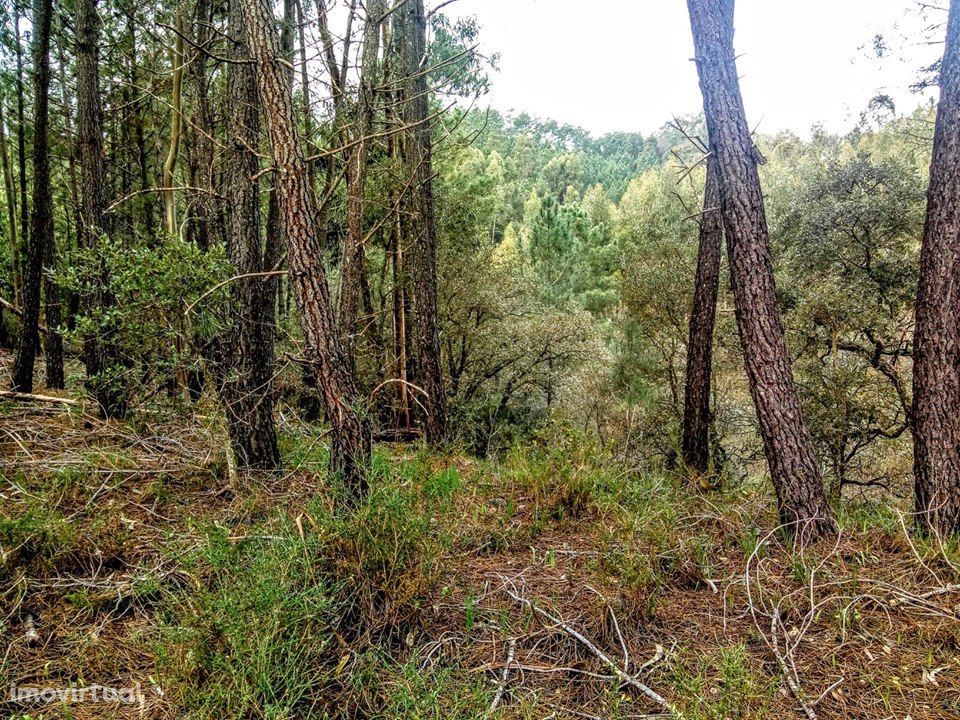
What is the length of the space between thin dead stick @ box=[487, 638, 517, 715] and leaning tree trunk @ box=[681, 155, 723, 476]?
4797mm

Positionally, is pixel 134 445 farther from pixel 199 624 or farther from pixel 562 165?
pixel 562 165

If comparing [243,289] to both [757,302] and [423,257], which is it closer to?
[423,257]

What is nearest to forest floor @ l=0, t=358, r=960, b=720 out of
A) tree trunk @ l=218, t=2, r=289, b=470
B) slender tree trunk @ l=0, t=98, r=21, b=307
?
tree trunk @ l=218, t=2, r=289, b=470

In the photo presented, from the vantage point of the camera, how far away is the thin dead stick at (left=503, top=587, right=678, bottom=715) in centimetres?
205

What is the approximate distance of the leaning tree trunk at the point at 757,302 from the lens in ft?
11.0

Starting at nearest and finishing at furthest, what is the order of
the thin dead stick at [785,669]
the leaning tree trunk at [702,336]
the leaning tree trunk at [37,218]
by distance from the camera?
the thin dead stick at [785,669] → the leaning tree trunk at [37,218] → the leaning tree trunk at [702,336]

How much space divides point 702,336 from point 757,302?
11.4 feet

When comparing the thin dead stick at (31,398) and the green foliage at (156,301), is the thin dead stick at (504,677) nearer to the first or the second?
the green foliage at (156,301)

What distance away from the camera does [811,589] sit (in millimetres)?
2602

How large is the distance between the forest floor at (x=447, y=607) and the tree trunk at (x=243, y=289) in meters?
0.60

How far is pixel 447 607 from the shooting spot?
2.58 meters

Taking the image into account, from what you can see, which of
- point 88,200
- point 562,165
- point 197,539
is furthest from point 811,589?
point 562,165

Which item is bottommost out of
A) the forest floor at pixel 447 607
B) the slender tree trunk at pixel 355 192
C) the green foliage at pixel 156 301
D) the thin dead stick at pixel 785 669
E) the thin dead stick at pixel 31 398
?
the thin dead stick at pixel 785 669

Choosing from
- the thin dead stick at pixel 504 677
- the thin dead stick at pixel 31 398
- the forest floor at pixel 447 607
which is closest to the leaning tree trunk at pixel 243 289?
the forest floor at pixel 447 607
